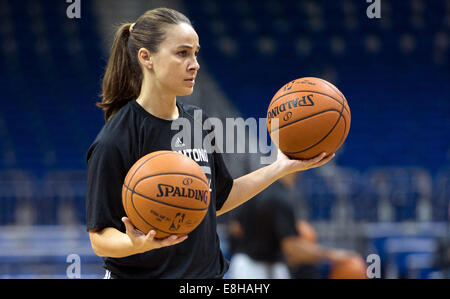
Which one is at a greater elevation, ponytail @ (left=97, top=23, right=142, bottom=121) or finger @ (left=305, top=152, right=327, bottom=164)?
ponytail @ (left=97, top=23, right=142, bottom=121)

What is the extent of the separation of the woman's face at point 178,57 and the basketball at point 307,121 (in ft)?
1.45

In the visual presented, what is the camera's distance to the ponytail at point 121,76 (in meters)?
2.14

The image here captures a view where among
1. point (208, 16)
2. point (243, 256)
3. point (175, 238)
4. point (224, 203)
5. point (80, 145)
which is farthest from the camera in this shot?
point (208, 16)

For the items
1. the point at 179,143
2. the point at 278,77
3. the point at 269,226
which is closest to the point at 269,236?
the point at 269,226

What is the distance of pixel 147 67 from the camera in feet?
6.72

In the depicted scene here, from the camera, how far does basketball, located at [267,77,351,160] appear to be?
7.29 feet

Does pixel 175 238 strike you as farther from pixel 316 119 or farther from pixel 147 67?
pixel 316 119

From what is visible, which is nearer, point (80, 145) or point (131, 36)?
point (131, 36)

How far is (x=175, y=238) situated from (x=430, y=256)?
199 inches

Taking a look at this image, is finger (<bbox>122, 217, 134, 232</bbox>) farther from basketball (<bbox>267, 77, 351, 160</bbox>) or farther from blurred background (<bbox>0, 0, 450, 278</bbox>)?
blurred background (<bbox>0, 0, 450, 278</bbox>)

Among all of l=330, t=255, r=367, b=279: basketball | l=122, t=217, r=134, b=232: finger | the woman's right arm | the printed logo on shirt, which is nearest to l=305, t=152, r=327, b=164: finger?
the printed logo on shirt

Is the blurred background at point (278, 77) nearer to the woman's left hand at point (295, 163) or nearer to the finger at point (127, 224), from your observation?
the woman's left hand at point (295, 163)

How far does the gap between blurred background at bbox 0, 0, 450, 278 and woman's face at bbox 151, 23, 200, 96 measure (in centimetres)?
476
